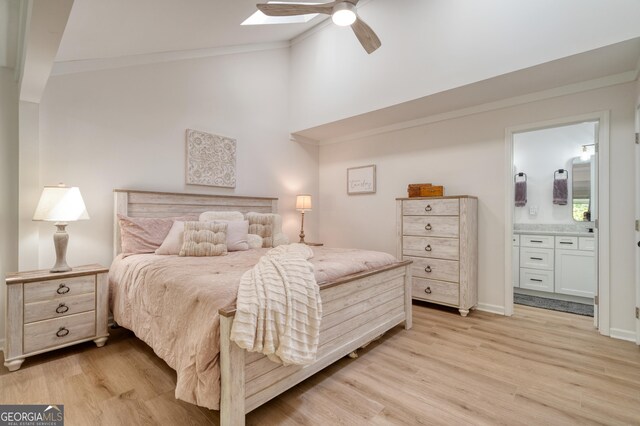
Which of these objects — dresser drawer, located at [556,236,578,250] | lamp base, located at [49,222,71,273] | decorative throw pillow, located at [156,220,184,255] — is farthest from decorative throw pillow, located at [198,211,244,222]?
dresser drawer, located at [556,236,578,250]

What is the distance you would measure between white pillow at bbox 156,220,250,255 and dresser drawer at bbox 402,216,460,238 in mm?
1930

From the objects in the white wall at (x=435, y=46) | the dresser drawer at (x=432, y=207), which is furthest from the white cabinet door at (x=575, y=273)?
the white wall at (x=435, y=46)

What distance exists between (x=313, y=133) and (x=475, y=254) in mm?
2862

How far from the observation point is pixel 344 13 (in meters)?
Result: 2.07

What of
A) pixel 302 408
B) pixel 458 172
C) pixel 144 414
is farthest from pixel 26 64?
pixel 458 172

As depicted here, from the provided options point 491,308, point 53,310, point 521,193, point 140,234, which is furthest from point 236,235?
point 521,193

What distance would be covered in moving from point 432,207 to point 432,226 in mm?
219

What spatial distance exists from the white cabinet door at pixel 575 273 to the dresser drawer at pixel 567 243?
5cm

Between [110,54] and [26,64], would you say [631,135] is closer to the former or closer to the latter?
[26,64]

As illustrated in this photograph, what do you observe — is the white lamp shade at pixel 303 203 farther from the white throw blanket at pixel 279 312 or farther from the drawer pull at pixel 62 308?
the drawer pull at pixel 62 308

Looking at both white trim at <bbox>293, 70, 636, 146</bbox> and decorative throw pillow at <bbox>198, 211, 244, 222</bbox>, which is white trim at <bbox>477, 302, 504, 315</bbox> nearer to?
white trim at <bbox>293, 70, 636, 146</bbox>

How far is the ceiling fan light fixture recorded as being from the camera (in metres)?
2.04

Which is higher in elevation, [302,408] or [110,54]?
[110,54]

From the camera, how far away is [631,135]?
8.49 feet
